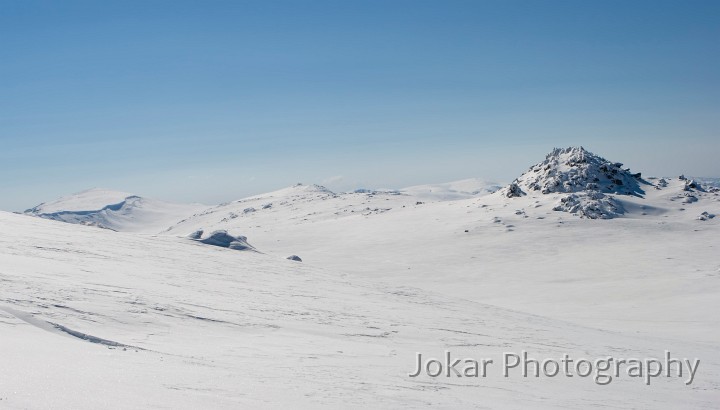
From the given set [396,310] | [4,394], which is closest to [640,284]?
[396,310]

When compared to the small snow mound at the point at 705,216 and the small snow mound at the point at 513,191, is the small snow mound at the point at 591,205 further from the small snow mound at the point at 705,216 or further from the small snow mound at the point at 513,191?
the small snow mound at the point at 513,191

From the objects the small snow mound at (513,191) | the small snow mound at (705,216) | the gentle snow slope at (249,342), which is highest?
the small snow mound at (513,191)

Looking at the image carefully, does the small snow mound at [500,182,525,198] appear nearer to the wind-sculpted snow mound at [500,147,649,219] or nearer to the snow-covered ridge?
the wind-sculpted snow mound at [500,147,649,219]

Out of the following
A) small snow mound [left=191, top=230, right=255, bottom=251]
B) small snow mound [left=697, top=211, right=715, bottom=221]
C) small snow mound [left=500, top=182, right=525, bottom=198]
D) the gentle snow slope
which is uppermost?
small snow mound [left=500, top=182, right=525, bottom=198]

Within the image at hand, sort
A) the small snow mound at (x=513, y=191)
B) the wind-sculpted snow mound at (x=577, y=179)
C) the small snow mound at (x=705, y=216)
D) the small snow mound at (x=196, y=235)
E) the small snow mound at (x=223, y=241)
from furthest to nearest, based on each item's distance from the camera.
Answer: the small snow mound at (x=513, y=191)
the wind-sculpted snow mound at (x=577, y=179)
the small snow mound at (x=705, y=216)
the small snow mound at (x=196, y=235)
the small snow mound at (x=223, y=241)

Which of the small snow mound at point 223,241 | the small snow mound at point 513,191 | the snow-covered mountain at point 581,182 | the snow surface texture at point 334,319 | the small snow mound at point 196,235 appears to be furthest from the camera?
the small snow mound at point 513,191

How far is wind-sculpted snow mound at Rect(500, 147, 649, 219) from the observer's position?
2280 inches

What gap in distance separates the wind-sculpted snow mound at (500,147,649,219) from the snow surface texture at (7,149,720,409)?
13142mm

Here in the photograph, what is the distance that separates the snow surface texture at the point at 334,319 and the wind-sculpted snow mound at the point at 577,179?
13.1 m

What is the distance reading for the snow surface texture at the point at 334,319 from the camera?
8.24m

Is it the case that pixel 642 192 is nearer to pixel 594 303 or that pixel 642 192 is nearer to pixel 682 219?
pixel 682 219

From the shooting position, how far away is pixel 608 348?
1639 centimetres

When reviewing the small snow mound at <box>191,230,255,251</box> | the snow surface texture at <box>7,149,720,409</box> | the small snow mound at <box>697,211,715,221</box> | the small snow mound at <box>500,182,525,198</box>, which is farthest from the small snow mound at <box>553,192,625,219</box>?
the small snow mound at <box>191,230,255,251</box>

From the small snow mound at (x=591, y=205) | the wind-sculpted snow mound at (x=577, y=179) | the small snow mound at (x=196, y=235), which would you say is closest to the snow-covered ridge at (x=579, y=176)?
the wind-sculpted snow mound at (x=577, y=179)
